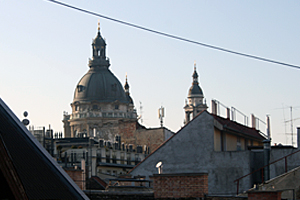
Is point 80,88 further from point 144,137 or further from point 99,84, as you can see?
point 144,137

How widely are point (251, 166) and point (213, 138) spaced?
2.04 meters

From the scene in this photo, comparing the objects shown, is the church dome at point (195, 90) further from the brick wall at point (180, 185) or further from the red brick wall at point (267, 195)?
the red brick wall at point (267, 195)

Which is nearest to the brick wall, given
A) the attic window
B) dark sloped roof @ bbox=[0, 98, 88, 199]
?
dark sloped roof @ bbox=[0, 98, 88, 199]

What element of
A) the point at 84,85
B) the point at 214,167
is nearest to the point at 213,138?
the point at 214,167

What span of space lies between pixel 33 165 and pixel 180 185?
692cm

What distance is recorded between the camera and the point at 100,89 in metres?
148

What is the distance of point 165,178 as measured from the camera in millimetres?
17609

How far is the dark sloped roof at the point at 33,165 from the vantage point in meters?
10.7

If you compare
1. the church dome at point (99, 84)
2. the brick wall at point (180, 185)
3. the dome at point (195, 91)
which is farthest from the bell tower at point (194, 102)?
the brick wall at point (180, 185)

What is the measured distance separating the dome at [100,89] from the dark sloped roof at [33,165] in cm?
13438

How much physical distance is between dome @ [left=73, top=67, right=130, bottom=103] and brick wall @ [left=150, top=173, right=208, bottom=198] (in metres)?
129

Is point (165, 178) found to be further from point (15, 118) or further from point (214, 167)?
point (214, 167)

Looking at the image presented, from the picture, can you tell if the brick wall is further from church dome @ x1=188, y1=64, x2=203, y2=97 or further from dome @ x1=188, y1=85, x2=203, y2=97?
dome @ x1=188, y1=85, x2=203, y2=97

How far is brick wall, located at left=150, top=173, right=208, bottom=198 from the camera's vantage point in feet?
57.3
